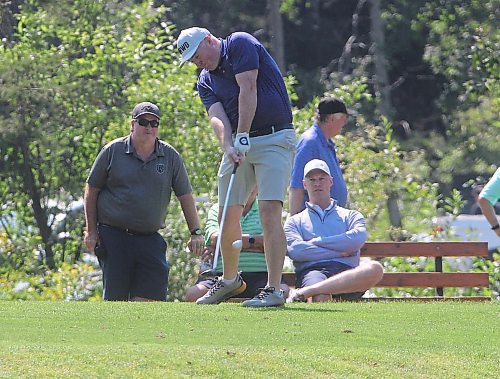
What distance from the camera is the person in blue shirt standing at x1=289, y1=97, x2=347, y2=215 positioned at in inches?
475

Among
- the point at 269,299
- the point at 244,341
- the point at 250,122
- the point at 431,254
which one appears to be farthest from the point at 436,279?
the point at 244,341

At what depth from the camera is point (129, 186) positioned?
11.2 metres

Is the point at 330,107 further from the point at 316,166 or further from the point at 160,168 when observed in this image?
the point at 160,168

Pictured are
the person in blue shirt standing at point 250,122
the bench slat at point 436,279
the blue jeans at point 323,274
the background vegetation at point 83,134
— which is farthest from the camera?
the background vegetation at point 83,134

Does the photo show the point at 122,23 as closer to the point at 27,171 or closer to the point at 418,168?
→ the point at 27,171

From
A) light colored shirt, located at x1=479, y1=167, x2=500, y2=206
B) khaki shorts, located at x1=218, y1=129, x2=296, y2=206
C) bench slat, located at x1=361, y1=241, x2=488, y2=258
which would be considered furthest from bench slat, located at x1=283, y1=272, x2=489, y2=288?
khaki shorts, located at x1=218, y1=129, x2=296, y2=206

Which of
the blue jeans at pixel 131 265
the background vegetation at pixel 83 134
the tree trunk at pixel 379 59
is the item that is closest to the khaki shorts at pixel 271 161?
the blue jeans at pixel 131 265

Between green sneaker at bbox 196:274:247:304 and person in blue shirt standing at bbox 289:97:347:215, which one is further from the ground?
person in blue shirt standing at bbox 289:97:347:215

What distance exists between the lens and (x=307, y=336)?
335 inches

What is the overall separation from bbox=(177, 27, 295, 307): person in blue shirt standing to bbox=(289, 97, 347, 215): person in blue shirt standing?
2.07 metres

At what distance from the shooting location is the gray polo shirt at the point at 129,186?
11.2 m

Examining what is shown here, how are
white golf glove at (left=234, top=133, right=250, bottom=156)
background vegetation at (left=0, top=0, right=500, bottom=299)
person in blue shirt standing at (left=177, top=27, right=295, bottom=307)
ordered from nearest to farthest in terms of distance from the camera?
1. white golf glove at (left=234, top=133, right=250, bottom=156)
2. person in blue shirt standing at (left=177, top=27, right=295, bottom=307)
3. background vegetation at (left=0, top=0, right=500, bottom=299)

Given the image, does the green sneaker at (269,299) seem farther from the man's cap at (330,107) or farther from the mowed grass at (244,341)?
the man's cap at (330,107)

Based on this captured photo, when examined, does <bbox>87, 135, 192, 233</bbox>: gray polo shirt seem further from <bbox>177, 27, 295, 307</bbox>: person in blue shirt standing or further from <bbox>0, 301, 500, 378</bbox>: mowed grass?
<bbox>177, 27, 295, 307</bbox>: person in blue shirt standing
